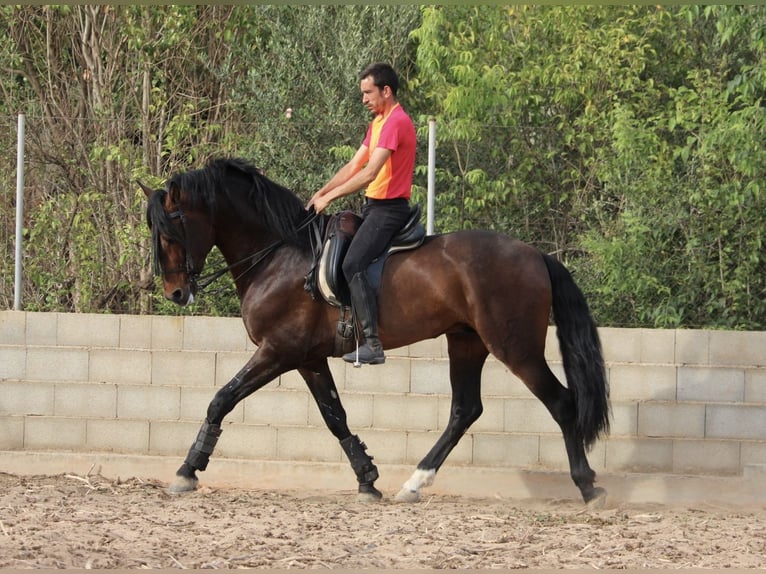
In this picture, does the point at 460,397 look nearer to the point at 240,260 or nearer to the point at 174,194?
the point at 240,260

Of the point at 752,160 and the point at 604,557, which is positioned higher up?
the point at 752,160

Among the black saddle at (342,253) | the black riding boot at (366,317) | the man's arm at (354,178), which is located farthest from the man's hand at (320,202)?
the black riding boot at (366,317)

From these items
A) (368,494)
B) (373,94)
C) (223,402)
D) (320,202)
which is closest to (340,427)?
(368,494)

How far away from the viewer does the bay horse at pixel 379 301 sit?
757cm

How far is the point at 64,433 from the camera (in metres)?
8.95

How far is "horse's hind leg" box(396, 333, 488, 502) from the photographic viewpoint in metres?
7.90

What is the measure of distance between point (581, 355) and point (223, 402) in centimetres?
224

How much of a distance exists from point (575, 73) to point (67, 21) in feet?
17.3

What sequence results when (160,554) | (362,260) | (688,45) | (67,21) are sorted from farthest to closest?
1. (67,21)
2. (688,45)
3. (362,260)
4. (160,554)

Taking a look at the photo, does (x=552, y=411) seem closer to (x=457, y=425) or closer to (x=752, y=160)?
(x=457, y=425)

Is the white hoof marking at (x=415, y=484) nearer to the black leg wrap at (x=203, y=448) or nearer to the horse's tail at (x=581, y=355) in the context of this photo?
the horse's tail at (x=581, y=355)

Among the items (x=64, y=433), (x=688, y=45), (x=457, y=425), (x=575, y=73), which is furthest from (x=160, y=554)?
(x=688, y=45)

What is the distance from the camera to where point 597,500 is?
7.57 m

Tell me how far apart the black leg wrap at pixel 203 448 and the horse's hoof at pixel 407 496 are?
1.22 meters
